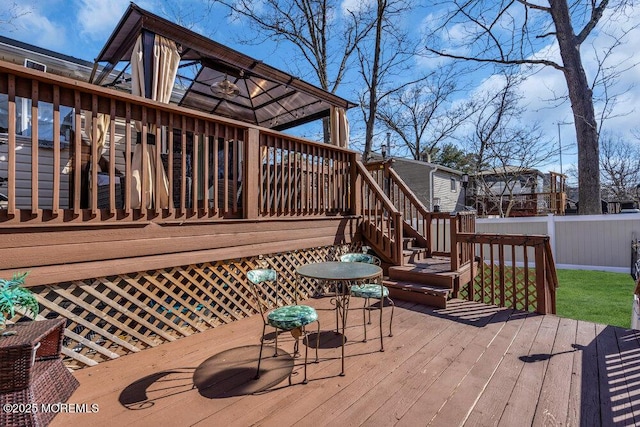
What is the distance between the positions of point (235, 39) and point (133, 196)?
33.9ft

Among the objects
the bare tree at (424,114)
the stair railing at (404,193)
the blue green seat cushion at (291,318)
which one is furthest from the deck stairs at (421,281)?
the bare tree at (424,114)

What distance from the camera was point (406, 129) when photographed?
20344 millimetres

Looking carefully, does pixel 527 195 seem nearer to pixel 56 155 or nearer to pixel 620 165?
pixel 620 165

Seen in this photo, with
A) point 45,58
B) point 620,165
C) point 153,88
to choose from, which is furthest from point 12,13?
point 620,165

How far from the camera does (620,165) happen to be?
18047 mm

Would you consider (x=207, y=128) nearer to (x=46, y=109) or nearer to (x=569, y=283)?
(x=46, y=109)

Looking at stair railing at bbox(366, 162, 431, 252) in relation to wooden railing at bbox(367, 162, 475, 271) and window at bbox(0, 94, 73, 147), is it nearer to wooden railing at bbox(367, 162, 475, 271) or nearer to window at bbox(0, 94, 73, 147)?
wooden railing at bbox(367, 162, 475, 271)

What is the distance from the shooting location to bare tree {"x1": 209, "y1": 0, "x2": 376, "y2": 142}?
Result: 434 inches

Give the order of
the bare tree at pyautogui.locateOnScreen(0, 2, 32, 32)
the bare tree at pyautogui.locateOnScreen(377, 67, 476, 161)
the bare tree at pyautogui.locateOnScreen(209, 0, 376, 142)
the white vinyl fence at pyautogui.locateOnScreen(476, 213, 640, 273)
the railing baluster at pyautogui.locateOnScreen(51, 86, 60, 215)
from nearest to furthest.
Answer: the railing baluster at pyautogui.locateOnScreen(51, 86, 60, 215) → the bare tree at pyautogui.locateOnScreen(0, 2, 32, 32) → the white vinyl fence at pyautogui.locateOnScreen(476, 213, 640, 273) → the bare tree at pyautogui.locateOnScreen(209, 0, 376, 142) → the bare tree at pyautogui.locateOnScreen(377, 67, 476, 161)

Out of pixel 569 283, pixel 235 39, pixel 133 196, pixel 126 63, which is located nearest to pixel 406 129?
pixel 235 39

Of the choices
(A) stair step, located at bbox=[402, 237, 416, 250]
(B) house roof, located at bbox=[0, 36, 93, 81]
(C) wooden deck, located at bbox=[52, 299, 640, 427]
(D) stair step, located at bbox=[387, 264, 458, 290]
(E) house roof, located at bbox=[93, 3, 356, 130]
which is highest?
(B) house roof, located at bbox=[0, 36, 93, 81]

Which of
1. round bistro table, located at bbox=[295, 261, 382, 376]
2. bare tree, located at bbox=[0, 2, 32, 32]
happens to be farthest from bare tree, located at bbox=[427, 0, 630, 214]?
bare tree, located at bbox=[0, 2, 32, 32]

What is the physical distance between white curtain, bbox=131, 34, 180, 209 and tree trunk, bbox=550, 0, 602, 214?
35.1 ft

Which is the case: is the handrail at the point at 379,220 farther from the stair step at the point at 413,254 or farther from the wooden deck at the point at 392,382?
the wooden deck at the point at 392,382
